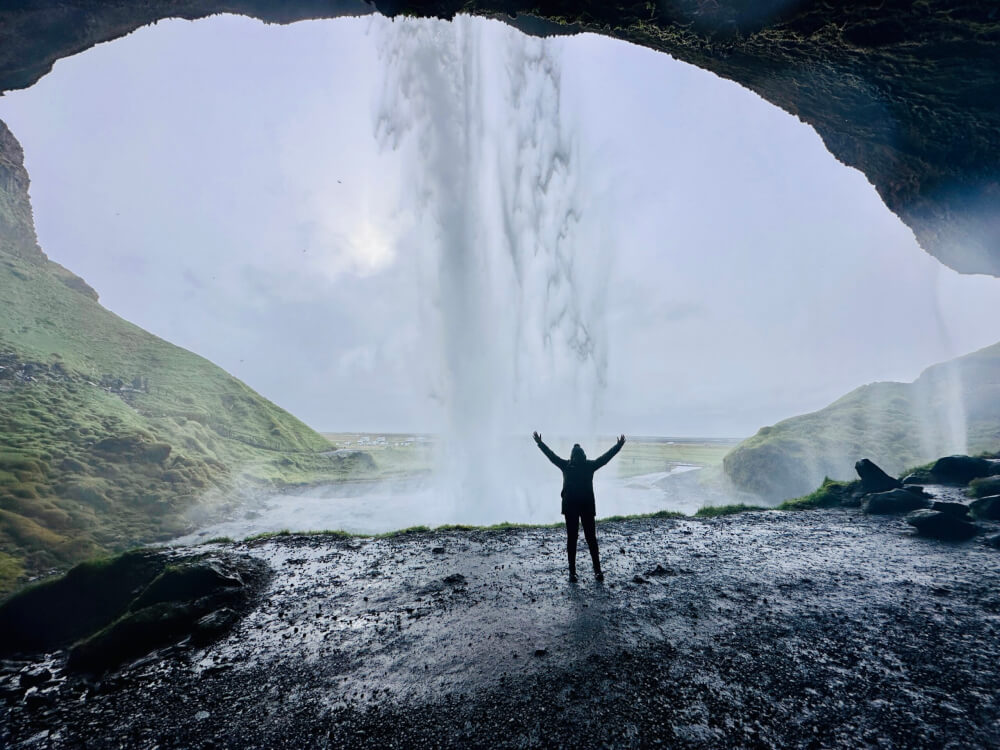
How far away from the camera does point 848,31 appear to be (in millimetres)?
11289

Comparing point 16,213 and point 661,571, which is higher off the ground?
point 16,213

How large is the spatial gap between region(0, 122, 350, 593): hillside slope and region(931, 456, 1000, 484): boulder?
44217 mm

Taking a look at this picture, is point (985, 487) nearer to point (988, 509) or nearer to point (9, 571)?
point (988, 509)

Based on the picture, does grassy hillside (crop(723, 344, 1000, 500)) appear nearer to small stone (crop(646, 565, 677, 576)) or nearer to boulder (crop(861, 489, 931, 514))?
boulder (crop(861, 489, 931, 514))

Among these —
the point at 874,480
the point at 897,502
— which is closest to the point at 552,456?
the point at 897,502

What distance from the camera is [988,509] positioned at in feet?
43.3

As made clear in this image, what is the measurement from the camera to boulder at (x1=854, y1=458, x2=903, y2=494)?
17.8 metres

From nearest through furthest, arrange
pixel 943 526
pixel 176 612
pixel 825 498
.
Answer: pixel 176 612 → pixel 943 526 → pixel 825 498

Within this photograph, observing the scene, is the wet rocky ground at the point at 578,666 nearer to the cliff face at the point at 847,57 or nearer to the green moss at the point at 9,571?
the cliff face at the point at 847,57

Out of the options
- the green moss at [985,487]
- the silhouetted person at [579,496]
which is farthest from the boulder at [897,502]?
the silhouetted person at [579,496]

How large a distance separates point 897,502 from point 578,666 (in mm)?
18449

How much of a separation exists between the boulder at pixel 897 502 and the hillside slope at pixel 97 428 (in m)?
38.0

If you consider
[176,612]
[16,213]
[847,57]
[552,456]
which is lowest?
[176,612]

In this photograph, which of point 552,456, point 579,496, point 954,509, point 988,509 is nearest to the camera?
point 579,496
